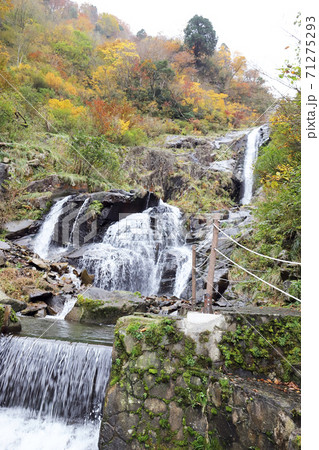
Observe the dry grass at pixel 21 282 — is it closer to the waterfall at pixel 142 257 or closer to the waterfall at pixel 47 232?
the waterfall at pixel 142 257

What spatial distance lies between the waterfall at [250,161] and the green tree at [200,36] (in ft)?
45.7

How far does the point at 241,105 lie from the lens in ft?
87.9

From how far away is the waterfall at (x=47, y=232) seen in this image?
399 inches

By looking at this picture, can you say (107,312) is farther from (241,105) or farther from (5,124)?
(241,105)

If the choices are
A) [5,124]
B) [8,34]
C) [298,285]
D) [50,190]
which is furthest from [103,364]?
[8,34]

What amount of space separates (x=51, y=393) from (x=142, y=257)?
6.27 meters

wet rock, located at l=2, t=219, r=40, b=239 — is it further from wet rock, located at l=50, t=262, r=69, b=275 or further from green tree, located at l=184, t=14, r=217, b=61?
green tree, located at l=184, t=14, r=217, b=61

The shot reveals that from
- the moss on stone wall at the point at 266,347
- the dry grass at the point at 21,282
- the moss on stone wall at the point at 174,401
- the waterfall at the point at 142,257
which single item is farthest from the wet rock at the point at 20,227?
the moss on stone wall at the point at 266,347

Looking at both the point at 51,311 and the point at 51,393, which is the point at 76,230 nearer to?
the point at 51,311

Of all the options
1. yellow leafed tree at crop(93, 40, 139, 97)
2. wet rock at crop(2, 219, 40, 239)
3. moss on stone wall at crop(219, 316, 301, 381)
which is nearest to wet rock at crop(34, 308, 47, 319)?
moss on stone wall at crop(219, 316, 301, 381)

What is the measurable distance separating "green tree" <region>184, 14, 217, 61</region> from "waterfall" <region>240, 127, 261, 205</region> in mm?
13927

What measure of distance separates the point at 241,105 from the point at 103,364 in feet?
91.8

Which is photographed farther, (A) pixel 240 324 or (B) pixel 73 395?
(B) pixel 73 395

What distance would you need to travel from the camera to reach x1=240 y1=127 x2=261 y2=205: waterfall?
54.5 ft
